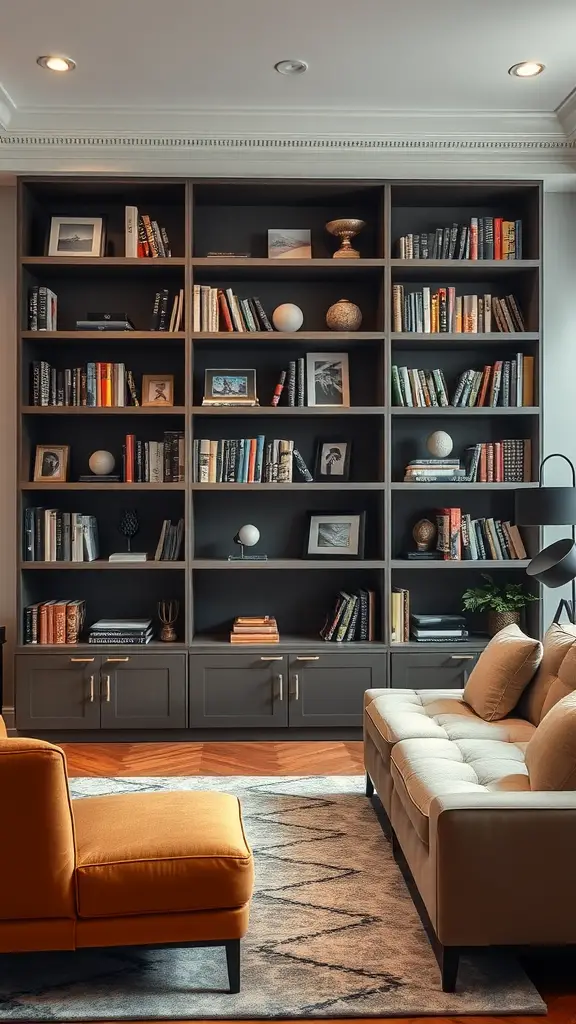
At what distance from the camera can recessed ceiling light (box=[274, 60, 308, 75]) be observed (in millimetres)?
3973

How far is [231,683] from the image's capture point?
465 cm

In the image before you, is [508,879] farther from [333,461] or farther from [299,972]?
[333,461]

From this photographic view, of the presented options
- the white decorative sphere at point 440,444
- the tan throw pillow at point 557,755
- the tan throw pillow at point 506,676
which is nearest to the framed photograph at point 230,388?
the white decorative sphere at point 440,444

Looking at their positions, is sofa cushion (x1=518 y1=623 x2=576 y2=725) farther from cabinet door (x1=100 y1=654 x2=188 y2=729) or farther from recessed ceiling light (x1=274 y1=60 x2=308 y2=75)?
recessed ceiling light (x1=274 y1=60 x2=308 y2=75)

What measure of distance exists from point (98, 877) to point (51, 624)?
2.60m

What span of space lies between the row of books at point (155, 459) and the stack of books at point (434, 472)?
1220 millimetres

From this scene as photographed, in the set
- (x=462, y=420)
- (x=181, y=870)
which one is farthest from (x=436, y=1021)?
(x=462, y=420)

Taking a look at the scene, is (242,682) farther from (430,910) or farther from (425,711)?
(430,910)

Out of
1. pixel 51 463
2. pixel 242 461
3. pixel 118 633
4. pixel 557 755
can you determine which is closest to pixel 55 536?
pixel 51 463

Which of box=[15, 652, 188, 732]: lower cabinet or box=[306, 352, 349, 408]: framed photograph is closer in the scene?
box=[15, 652, 188, 732]: lower cabinet

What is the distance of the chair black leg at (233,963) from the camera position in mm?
2268

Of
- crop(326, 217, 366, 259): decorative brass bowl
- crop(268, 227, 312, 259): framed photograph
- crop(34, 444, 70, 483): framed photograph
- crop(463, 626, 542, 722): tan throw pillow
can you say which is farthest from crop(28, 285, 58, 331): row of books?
crop(463, 626, 542, 722): tan throw pillow

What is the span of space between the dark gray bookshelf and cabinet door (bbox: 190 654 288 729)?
0.01 metres

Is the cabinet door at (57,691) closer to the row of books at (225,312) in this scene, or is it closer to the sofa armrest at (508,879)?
the row of books at (225,312)
